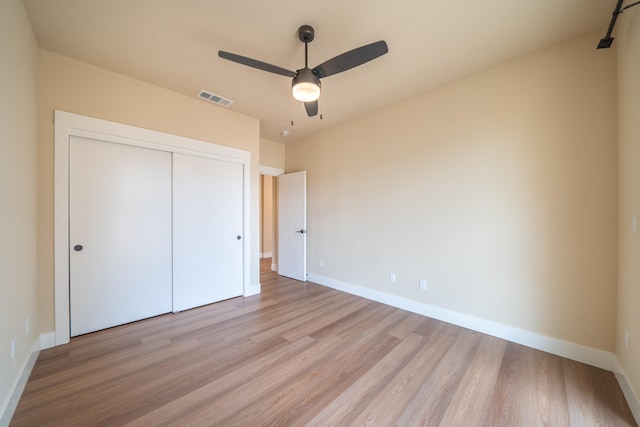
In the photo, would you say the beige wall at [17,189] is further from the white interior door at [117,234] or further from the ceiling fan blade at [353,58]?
the ceiling fan blade at [353,58]

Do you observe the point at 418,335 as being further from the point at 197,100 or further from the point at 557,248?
the point at 197,100

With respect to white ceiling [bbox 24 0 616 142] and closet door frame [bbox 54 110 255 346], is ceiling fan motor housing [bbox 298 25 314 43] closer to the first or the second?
white ceiling [bbox 24 0 616 142]

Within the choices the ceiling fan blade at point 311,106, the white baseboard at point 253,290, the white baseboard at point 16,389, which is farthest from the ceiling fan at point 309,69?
the white baseboard at point 253,290

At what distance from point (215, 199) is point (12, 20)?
224 cm

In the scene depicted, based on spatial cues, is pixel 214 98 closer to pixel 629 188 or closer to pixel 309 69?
pixel 309 69

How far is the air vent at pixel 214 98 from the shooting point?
3062 mm

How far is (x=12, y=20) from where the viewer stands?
5.19 ft

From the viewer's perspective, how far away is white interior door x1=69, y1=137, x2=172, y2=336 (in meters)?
2.44

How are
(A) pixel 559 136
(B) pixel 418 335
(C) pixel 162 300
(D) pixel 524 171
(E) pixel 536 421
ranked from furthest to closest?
(C) pixel 162 300, (B) pixel 418 335, (D) pixel 524 171, (A) pixel 559 136, (E) pixel 536 421

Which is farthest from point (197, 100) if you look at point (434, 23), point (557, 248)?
point (557, 248)

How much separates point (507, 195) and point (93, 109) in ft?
14.5

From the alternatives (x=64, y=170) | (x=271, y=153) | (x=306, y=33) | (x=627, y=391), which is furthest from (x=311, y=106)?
(x=627, y=391)

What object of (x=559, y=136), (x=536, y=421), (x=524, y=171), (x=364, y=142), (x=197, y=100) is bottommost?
(x=536, y=421)

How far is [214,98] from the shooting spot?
3172 mm
